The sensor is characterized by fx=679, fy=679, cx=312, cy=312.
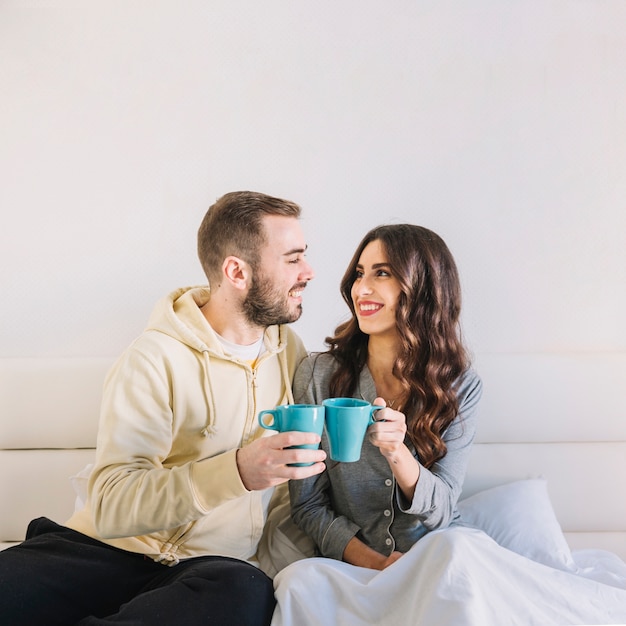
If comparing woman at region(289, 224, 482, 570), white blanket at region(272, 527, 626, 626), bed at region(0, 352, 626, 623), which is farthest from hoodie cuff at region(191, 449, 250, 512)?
bed at region(0, 352, 626, 623)

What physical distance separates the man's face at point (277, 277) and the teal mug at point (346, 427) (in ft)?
1.28

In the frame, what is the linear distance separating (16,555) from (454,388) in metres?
1.00

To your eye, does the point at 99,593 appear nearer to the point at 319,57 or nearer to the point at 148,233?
the point at 148,233

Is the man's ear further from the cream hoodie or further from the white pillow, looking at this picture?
the white pillow

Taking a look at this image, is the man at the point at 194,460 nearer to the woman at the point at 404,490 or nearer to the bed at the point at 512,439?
the woman at the point at 404,490

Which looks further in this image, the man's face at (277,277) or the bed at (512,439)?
the bed at (512,439)

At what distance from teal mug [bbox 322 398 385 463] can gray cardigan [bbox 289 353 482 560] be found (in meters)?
0.30

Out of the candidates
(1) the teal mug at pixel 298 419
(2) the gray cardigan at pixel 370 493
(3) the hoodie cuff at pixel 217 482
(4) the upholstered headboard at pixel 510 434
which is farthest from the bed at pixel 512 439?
(1) the teal mug at pixel 298 419

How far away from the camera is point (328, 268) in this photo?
6.72 feet

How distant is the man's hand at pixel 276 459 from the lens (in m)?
1.14

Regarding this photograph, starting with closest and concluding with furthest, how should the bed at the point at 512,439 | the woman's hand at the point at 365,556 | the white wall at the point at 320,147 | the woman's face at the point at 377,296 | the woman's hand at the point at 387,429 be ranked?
the woman's hand at the point at 387,429, the woman's hand at the point at 365,556, the woman's face at the point at 377,296, the bed at the point at 512,439, the white wall at the point at 320,147

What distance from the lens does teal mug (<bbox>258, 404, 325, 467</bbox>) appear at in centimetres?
114

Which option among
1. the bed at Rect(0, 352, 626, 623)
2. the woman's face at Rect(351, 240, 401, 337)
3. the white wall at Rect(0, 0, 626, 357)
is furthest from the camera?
the white wall at Rect(0, 0, 626, 357)

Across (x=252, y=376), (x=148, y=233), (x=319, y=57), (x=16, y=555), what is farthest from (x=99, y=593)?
(x=319, y=57)
